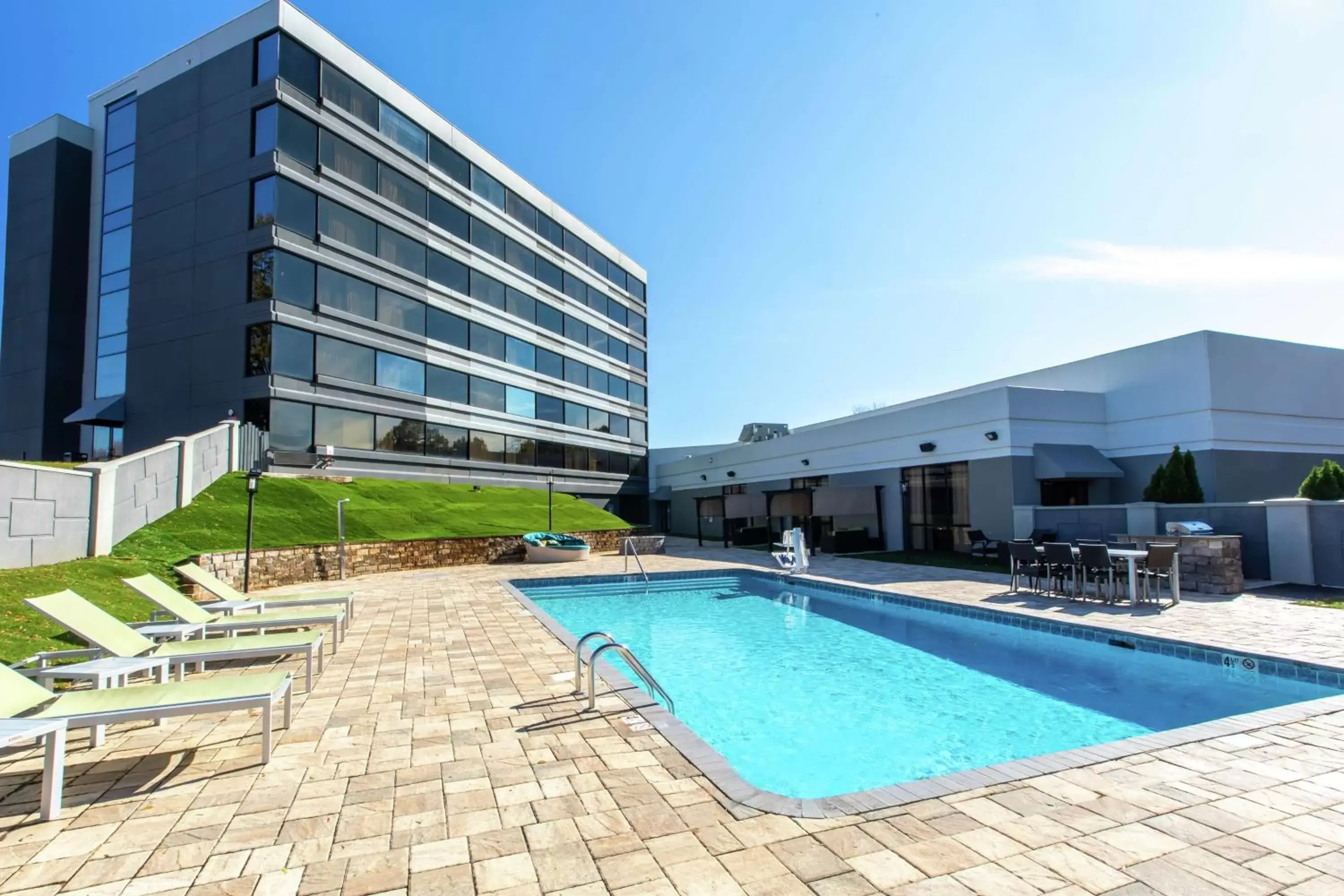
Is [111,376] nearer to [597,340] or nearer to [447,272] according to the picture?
[447,272]

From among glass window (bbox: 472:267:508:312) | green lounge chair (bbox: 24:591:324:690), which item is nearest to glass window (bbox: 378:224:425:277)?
glass window (bbox: 472:267:508:312)

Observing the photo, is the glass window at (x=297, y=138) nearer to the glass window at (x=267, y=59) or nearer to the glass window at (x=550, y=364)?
the glass window at (x=267, y=59)

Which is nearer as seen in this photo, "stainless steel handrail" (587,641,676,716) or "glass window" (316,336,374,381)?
"stainless steel handrail" (587,641,676,716)

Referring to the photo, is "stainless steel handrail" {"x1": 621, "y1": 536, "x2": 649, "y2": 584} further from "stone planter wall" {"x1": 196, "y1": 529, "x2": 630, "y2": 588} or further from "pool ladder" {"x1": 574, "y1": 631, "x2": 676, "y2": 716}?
"pool ladder" {"x1": 574, "y1": 631, "x2": 676, "y2": 716}

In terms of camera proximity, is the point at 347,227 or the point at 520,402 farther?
the point at 520,402

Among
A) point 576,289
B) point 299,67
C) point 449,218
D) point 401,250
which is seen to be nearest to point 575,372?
point 576,289

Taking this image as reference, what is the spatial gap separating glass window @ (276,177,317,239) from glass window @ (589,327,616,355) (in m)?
18.7

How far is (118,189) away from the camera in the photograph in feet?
83.0

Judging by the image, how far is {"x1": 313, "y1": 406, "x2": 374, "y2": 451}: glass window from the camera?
22719 mm

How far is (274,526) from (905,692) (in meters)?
15.6

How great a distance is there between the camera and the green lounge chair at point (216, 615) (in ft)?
22.9

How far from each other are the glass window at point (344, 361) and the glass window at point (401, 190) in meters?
6.34

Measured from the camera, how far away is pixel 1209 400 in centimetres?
1864

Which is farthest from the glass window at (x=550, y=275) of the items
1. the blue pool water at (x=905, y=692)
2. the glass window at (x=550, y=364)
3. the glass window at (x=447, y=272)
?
the blue pool water at (x=905, y=692)
